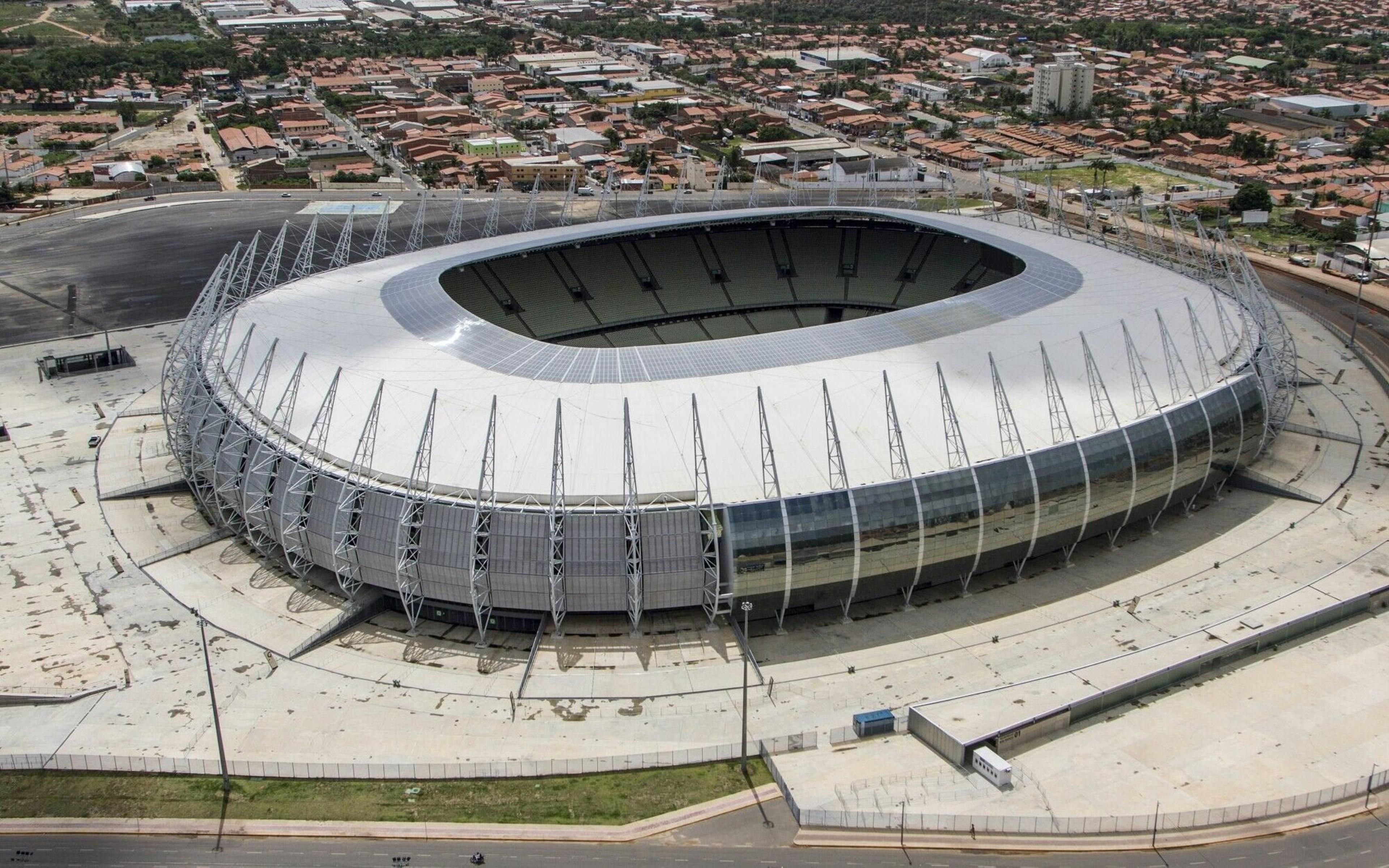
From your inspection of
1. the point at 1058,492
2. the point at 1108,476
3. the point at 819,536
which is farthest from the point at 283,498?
the point at 1108,476

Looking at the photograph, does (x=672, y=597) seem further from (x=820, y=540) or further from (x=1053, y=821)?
(x=1053, y=821)

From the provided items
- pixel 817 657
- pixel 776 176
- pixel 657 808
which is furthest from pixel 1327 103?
Result: pixel 657 808

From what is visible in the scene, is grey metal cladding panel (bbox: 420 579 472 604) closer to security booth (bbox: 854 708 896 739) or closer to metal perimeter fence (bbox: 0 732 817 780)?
metal perimeter fence (bbox: 0 732 817 780)

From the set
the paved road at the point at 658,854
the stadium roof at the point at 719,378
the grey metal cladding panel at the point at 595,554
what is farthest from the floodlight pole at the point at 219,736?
the grey metal cladding panel at the point at 595,554

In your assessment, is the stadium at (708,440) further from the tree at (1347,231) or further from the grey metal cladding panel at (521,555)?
the tree at (1347,231)

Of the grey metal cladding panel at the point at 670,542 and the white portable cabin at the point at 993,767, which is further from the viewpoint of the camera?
the grey metal cladding panel at the point at 670,542

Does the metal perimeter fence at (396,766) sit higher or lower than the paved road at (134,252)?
lower
